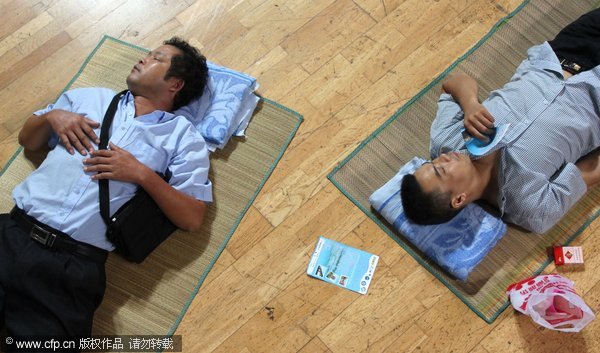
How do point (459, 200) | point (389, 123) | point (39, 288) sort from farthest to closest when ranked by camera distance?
point (389, 123) < point (459, 200) < point (39, 288)

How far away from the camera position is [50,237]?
1866 mm

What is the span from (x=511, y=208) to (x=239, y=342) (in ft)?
4.05

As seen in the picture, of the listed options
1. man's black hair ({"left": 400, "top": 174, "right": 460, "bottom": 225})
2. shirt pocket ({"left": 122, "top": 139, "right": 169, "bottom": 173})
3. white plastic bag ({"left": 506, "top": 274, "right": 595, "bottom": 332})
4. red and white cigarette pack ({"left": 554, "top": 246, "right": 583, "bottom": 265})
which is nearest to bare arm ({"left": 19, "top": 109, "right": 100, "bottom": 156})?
shirt pocket ({"left": 122, "top": 139, "right": 169, "bottom": 173})

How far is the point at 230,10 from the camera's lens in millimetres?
2557

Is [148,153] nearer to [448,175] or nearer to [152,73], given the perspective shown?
[152,73]

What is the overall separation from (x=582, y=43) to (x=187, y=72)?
172cm

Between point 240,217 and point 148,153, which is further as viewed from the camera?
point 240,217

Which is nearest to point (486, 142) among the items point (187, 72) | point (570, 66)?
point (570, 66)

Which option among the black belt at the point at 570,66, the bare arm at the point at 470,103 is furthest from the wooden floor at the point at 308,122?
the black belt at the point at 570,66

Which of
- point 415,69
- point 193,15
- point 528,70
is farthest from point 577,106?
point 193,15

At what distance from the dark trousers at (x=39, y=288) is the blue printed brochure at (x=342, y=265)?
2.97ft

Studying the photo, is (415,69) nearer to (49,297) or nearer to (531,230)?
(531,230)

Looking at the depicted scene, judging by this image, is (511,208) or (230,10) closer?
(511,208)

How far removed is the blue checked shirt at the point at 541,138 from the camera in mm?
1988
